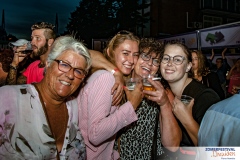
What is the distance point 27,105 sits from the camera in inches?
Answer: 67.5

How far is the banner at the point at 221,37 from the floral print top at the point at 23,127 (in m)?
7.43

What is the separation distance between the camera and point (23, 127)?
5.44ft

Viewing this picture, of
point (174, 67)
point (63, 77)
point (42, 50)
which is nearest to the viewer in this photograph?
point (63, 77)

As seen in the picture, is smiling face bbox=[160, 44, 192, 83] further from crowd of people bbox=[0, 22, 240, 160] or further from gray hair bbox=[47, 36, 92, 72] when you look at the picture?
gray hair bbox=[47, 36, 92, 72]

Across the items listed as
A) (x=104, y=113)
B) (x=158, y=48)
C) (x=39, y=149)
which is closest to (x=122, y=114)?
(x=104, y=113)

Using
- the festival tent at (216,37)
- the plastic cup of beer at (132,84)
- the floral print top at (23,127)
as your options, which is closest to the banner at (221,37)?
the festival tent at (216,37)

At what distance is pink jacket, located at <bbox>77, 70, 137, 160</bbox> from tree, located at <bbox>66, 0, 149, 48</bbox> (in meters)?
21.7

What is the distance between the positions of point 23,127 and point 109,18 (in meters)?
24.0

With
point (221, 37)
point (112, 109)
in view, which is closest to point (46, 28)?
point (112, 109)

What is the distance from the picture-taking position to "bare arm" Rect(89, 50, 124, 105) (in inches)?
85.1

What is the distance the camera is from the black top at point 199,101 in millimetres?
2231

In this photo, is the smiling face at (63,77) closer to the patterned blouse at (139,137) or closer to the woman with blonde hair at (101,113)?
the woman with blonde hair at (101,113)

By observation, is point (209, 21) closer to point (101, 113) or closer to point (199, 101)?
point (199, 101)

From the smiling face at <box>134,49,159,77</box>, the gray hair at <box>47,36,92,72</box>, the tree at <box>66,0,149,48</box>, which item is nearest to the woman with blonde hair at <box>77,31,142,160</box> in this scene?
the gray hair at <box>47,36,92,72</box>
